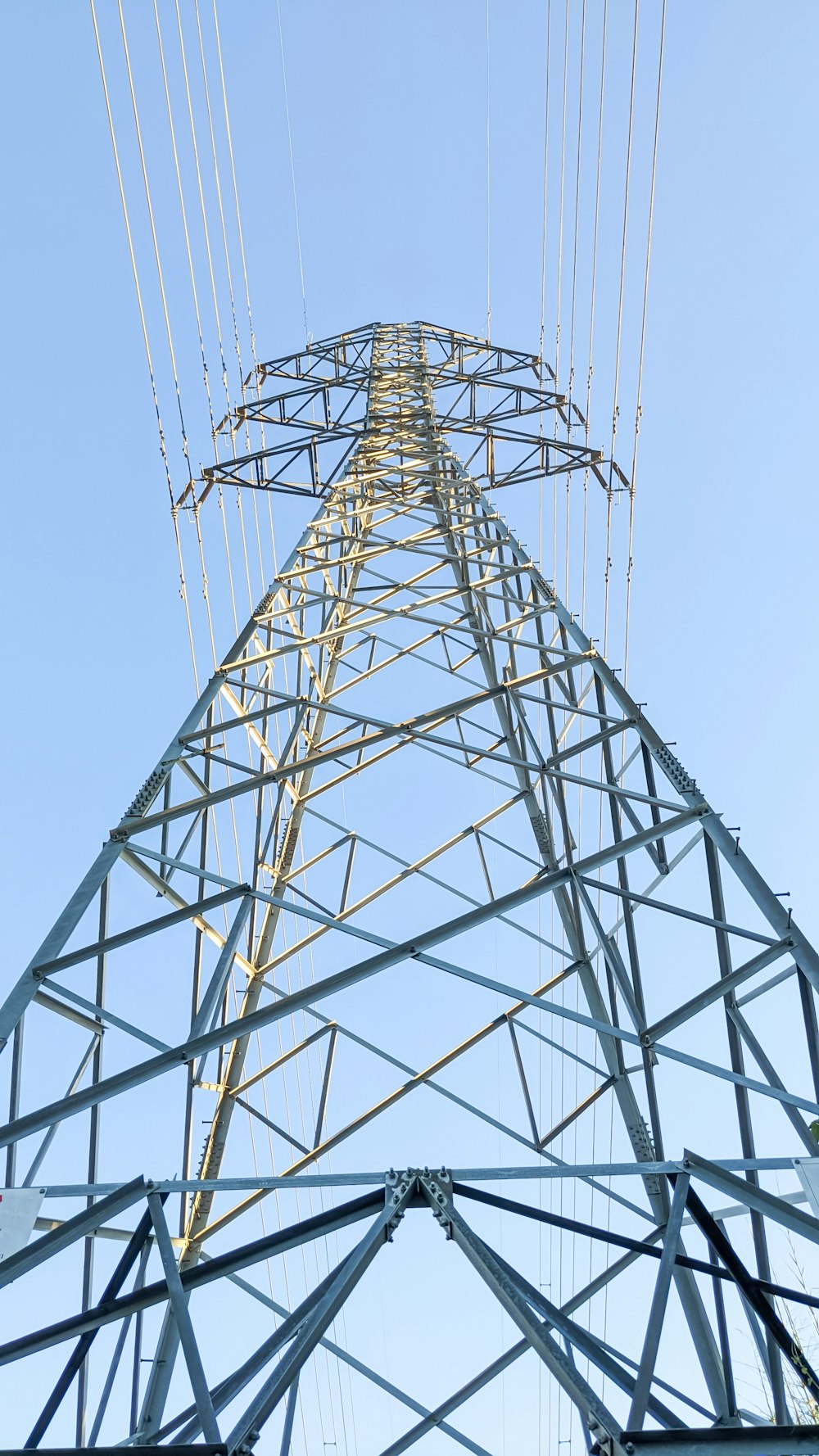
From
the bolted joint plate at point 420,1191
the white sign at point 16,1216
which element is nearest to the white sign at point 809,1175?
the bolted joint plate at point 420,1191

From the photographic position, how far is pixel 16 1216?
556 centimetres

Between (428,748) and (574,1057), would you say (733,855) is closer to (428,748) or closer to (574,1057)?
(574,1057)

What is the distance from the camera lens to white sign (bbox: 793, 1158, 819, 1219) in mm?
5348

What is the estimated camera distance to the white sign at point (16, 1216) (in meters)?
5.48

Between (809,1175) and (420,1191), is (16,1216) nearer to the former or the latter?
(420,1191)

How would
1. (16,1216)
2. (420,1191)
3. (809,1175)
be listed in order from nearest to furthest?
1. (420,1191)
2. (809,1175)
3. (16,1216)

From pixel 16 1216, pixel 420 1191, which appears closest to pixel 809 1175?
pixel 420 1191

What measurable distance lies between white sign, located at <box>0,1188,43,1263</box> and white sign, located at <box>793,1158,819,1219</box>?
11.4 ft

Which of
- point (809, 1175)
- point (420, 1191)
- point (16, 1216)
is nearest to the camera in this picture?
point (420, 1191)

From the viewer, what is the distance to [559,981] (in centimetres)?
898

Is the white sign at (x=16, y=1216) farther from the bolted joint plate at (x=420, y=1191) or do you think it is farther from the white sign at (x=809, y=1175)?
the white sign at (x=809, y=1175)

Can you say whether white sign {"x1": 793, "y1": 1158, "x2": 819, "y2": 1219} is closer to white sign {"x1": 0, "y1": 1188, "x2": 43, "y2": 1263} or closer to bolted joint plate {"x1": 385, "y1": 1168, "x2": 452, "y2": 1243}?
bolted joint plate {"x1": 385, "y1": 1168, "x2": 452, "y2": 1243}

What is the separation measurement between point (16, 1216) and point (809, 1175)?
11.8 feet

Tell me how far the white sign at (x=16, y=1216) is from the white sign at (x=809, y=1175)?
3467 mm
